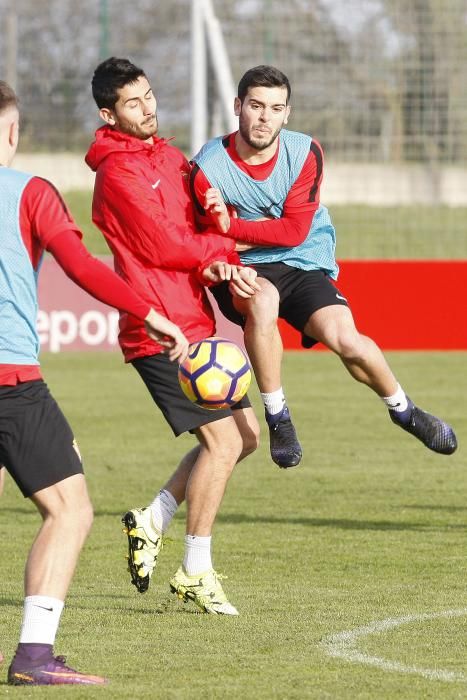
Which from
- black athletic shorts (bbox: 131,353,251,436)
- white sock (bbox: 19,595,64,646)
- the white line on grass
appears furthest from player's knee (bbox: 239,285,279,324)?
white sock (bbox: 19,595,64,646)

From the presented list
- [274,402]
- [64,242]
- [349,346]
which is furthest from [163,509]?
[64,242]

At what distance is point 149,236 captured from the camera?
6.95m

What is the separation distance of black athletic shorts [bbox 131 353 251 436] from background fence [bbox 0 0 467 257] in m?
14.8

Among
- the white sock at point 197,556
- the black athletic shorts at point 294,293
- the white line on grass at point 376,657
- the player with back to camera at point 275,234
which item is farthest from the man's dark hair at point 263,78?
the white line on grass at point 376,657

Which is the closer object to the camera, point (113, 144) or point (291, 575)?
point (113, 144)

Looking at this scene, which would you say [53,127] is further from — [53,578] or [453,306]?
[53,578]

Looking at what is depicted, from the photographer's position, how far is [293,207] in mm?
7695

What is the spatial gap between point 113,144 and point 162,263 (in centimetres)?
61

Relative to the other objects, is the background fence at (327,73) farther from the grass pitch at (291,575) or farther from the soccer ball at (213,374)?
the soccer ball at (213,374)

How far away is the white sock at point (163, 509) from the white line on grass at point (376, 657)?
4.03 ft

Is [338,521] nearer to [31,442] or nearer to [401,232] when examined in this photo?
[31,442]

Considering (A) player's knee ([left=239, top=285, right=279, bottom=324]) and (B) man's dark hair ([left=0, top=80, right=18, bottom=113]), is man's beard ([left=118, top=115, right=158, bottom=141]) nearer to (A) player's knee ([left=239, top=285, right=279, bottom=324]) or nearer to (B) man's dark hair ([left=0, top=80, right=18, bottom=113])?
(A) player's knee ([left=239, top=285, right=279, bottom=324])

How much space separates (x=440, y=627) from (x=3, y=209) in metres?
2.80

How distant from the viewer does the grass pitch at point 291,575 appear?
587cm
